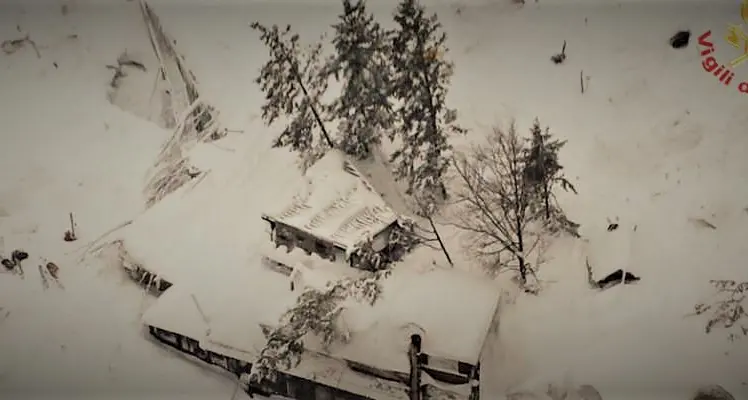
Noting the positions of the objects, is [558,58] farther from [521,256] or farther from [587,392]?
[587,392]

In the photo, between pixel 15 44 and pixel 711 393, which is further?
pixel 711 393

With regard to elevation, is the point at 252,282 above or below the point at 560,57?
below

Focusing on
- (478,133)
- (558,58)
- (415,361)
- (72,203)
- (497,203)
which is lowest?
(415,361)

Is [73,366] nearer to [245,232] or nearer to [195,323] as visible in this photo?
[195,323]

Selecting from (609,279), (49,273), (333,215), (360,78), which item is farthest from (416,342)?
(49,273)

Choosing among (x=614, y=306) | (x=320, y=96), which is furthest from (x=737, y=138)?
(x=320, y=96)

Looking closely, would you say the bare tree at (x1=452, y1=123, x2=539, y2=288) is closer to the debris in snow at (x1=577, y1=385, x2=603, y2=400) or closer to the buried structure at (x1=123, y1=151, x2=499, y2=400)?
the buried structure at (x1=123, y1=151, x2=499, y2=400)
